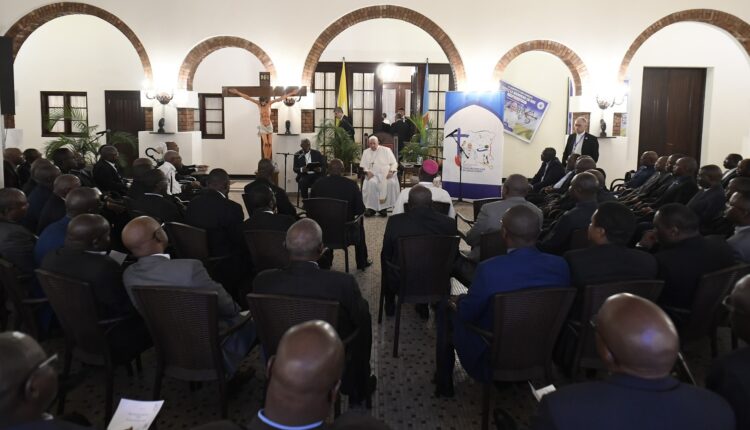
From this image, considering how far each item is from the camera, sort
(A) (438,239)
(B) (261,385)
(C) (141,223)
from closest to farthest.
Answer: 1. (C) (141,223)
2. (B) (261,385)
3. (A) (438,239)

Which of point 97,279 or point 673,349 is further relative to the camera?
point 97,279

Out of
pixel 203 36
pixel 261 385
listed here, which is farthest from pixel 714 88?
pixel 261 385

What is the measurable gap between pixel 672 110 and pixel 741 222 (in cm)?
1087

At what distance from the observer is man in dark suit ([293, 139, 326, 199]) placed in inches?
398

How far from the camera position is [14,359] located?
4.91ft

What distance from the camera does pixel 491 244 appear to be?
4.41 meters

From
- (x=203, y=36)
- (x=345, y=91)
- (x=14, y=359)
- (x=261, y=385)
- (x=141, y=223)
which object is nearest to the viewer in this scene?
(x=14, y=359)

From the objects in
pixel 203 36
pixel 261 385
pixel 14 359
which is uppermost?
pixel 203 36

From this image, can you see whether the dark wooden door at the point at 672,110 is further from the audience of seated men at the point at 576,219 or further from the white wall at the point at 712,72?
the audience of seated men at the point at 576,219

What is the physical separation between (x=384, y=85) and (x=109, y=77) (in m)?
6.79

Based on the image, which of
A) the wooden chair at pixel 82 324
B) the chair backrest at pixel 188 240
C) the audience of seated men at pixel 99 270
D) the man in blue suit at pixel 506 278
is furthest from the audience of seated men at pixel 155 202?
the man in blue suit at pixel 506 278

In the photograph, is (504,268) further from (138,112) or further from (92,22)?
(92,22)

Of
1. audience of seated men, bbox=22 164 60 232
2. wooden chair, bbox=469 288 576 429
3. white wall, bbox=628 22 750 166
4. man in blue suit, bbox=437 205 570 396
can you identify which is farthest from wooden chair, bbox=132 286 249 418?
white wall, bbox=628 22 750 166

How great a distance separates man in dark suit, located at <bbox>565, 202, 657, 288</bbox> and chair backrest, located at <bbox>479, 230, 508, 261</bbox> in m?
1.08
